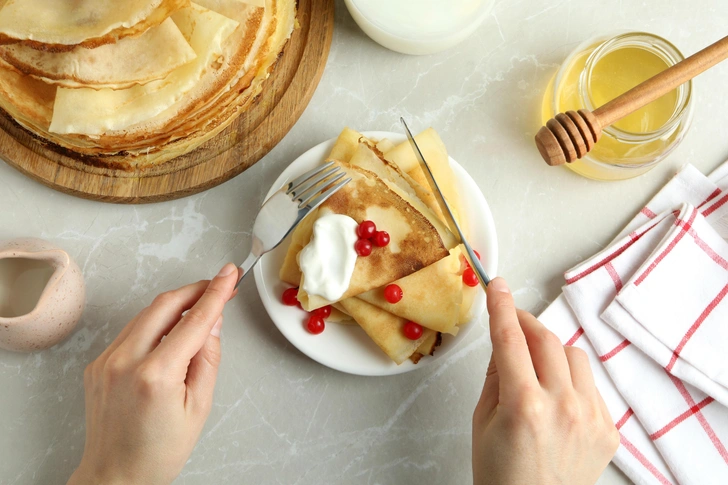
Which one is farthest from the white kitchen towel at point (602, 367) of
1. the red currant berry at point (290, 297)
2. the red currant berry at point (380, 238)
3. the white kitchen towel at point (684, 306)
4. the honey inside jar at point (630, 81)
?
the red currant berry at point (290, 297)

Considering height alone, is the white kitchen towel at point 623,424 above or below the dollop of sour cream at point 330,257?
below

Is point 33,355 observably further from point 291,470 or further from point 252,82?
point 252,82

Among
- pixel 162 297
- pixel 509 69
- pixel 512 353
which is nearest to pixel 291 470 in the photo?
pixel 162 297

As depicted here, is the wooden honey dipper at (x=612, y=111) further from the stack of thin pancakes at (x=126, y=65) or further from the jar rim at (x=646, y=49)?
the stack of thin pancakes at (x=126, y=65)

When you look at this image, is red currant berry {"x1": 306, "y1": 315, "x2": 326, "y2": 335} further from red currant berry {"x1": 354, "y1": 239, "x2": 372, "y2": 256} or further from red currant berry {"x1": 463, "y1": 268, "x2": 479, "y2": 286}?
red currant berry {"x1": 463, "y1": 268, "x2": 479, "y2": 286}

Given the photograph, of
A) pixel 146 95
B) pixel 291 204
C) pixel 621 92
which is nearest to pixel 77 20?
pixel 146 95

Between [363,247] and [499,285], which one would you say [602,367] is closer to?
[499,285]

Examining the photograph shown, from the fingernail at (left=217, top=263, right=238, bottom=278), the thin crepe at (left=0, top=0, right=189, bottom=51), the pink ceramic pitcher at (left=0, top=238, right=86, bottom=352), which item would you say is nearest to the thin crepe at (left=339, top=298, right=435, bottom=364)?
the fingernail at (left=217, top=263, right=238, bottom=278)
